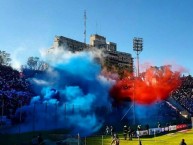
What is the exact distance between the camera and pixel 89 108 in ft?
220

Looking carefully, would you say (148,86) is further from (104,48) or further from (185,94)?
(104,48)

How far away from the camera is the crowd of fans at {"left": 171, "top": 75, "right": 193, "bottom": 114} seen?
95.2 m

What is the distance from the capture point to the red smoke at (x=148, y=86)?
8369cm

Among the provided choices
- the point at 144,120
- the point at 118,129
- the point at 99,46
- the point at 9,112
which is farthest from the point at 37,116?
the point at 99,46

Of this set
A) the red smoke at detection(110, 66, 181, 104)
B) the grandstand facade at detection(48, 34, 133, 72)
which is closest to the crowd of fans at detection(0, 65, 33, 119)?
the red smoke at detection(110, 66, 181, 104)

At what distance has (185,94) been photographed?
9975cm

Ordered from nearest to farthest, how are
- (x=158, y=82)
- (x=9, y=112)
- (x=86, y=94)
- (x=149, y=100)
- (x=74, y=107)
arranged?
1. (x=9, y=112)
2. (x=74, y=107)
3. (x=86, y=94)
4. (x=149, y=100)
5. (x=158, y=82)

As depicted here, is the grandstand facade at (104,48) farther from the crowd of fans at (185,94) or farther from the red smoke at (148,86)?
the red smoke at (148,86)

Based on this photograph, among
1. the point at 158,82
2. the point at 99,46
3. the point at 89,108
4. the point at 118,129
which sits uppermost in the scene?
the point at 99,46

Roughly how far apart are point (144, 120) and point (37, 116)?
32545 mm

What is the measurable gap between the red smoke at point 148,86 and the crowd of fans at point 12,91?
76.0 feet

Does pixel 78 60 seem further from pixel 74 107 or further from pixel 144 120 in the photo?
pixel 144 120

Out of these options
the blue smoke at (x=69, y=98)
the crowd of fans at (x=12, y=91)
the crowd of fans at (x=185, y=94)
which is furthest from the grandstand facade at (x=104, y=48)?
the blue smoke at (x=69, y=98)

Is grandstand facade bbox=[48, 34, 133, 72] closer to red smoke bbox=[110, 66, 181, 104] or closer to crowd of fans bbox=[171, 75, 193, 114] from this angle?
crowd of fans bbox=[171, 75, 193, 114]
